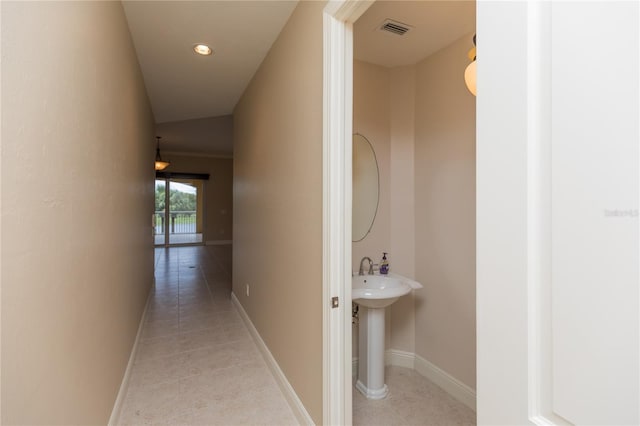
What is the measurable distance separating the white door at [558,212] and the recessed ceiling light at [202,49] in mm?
2330

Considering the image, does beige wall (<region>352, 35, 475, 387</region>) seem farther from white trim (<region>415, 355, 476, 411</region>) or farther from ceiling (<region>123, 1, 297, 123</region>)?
ceiling (<region>123, 1, 297, 123</region>)

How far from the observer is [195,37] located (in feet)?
7.59

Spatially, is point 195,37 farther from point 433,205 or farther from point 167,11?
point 433,205

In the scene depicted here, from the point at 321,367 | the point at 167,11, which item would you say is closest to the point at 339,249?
the point at 321,367

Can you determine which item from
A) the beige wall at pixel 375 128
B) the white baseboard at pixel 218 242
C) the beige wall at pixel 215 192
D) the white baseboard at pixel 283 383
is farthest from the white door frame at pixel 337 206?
the white baseboard at pixel 218 242

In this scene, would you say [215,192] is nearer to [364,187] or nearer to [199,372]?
[199,372]

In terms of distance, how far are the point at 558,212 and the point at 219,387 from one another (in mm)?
2420

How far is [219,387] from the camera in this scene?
226 cm

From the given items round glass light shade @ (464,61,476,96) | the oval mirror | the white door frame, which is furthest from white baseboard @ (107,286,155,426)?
round glass light shade @ (464,61,476,96)

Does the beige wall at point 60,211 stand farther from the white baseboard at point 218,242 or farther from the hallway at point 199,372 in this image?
the white baseboard at point 218,242

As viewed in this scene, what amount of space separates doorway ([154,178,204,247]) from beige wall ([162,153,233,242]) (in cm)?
26

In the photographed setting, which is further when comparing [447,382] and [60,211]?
[447,382]

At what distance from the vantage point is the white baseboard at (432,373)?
214cm

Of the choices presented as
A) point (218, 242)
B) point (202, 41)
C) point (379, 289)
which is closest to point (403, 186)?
point (379, 289)
